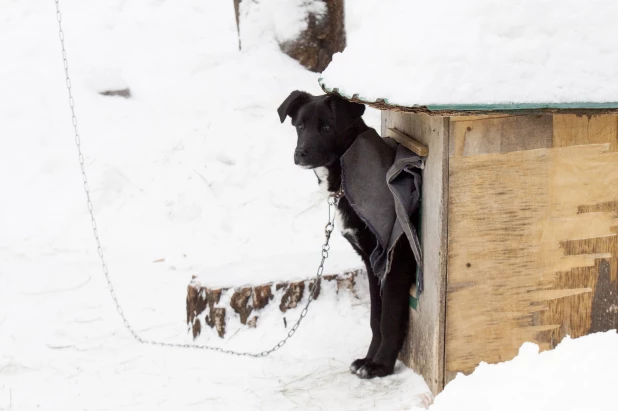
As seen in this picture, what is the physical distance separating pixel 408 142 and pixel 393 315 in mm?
850

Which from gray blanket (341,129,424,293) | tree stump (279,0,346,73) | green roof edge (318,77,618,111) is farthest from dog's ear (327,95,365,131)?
tree stump (279,0,346,73)

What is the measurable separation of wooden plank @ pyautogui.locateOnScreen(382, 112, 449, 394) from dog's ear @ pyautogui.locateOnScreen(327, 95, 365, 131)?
0.93ft

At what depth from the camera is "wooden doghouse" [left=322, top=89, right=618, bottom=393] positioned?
11.7ft

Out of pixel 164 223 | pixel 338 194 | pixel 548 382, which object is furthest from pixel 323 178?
pixel 164 223

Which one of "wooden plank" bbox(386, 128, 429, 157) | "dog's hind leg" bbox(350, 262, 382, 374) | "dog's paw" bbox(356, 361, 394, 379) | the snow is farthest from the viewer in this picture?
"dog's hind leg" bbox(350, 262, 382, 374)

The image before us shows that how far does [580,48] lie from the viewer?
3.36m

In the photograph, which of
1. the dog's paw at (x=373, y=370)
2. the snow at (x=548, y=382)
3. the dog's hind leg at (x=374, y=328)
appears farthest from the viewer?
the dog's hind leg at (x=374, y=328)

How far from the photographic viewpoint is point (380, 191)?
3959 millimetres

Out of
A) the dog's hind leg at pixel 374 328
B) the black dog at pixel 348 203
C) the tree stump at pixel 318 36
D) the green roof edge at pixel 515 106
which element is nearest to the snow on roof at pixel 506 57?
the green roof edge at pixel 515 106

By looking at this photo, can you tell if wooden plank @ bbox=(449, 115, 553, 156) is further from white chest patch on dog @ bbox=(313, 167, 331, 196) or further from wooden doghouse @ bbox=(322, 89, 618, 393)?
white chest patch on dog @ bbox=(313, 167, 331, 196)

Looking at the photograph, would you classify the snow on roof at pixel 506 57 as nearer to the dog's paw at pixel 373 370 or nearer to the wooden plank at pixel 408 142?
the wooden plank at pixel 408 142

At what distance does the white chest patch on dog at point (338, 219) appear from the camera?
13.3 feet

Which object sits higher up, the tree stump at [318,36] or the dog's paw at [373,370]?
the tree stump at [318,36]

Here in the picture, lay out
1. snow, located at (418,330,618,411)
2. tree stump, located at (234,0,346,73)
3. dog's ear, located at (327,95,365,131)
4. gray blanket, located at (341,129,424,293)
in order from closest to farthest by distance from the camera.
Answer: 1. snow, located at (418,330,618,411)
2. gray blanket, located at (341,129,424,293)
3. dog's ear, located at (327,95,365,131)
4. tree stump, located at (234,0,346,73)
